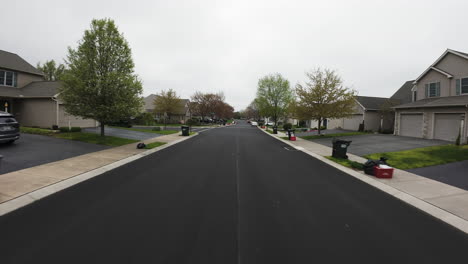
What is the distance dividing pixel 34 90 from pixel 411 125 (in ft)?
127

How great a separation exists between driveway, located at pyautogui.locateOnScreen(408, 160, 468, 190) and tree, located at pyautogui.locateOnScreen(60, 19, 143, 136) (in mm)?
17593

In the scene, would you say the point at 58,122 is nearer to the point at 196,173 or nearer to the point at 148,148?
the point at 148,148

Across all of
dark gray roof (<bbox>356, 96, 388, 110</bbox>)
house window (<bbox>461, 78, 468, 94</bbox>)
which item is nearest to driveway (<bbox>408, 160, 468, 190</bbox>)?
house window (<bbox>461, 78, 468, 94</bbox>)

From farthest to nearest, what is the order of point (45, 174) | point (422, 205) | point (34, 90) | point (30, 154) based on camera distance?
A: point (34, 90) → point (30, 154) → point (45, 174) → point (422, 205)

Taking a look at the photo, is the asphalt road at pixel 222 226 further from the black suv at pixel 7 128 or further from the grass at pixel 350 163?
the black suv at pixel 7 128

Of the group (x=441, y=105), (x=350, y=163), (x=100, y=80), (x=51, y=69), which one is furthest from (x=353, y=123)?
(x=51, y=69)

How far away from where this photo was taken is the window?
2123 centimetres

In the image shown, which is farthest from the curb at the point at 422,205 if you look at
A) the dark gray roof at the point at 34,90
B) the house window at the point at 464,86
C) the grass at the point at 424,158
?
the dark gray roof at the point at 34,90

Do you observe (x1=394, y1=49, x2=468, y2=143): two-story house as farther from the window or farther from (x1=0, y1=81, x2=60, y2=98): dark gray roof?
(x1=0, y1=81, x2=60, y2=98): dark gray roof

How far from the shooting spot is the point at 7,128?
445 inches

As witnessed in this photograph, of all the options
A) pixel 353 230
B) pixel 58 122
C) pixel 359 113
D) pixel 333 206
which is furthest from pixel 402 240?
pixel 359 113

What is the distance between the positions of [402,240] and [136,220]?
16.8 feet

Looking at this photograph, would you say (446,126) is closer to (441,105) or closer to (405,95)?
(441,105)

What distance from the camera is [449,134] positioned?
706 inches
